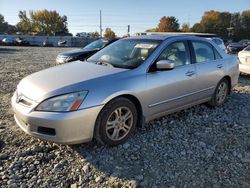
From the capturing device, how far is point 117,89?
3.68 meters

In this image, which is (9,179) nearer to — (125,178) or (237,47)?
(125,178)

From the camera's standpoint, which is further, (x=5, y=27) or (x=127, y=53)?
(x=5, y=27)

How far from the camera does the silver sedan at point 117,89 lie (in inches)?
133

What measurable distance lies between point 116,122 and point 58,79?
3.25 ft

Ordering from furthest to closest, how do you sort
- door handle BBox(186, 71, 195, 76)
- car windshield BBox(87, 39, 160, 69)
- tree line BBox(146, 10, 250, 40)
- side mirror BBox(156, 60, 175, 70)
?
1. tree line BBox(146, 10, 250, 40)
2. door handle BBox(186, 71, 195, 76)
3. car windshield BBox(87, 39, 160, 69)
4. side mirror BBox(156, 60, 175, 70)

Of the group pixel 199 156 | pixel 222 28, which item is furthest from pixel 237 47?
pixel 222 28

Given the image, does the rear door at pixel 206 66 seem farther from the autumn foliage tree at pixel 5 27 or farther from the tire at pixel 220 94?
the autumn foliage tree at pixel 5 27

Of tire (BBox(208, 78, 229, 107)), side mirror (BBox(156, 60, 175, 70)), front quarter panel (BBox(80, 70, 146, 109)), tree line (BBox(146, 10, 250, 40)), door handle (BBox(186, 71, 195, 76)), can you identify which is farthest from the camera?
tree line (BBox(146, 10, 250, 40))

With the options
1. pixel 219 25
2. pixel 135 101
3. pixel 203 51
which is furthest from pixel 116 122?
pixel 219 25

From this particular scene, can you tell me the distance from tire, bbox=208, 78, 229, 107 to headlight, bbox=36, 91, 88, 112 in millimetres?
3260

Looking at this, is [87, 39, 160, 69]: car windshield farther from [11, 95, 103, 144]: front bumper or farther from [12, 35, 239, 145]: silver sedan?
[11, 95, 103, 144]: front bumper

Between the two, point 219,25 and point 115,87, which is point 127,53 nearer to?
point 115,87

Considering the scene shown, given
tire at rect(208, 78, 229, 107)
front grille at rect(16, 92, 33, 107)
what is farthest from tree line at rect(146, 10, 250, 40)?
front grille at rect(16, 92, 33, 107)

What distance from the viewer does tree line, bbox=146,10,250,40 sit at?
85125 mm
